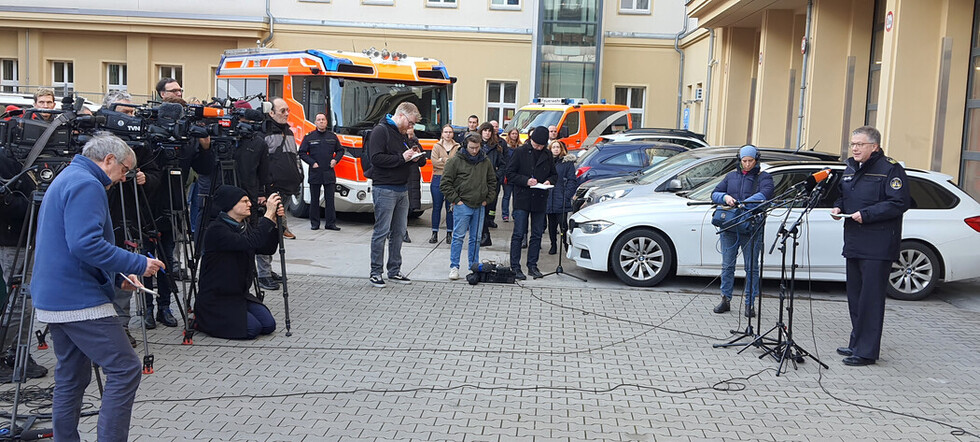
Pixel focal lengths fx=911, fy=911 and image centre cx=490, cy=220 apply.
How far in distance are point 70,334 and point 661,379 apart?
4229mm

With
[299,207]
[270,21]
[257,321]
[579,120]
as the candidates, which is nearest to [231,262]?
[257,321]

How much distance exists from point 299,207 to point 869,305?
11.0m

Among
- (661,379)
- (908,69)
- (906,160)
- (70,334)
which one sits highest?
(908,69)

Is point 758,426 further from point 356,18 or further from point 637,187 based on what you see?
point 356,18

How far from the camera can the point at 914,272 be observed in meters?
10.4

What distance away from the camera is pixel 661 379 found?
22.9 ft

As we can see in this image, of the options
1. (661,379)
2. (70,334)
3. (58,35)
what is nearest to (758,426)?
(661,379)

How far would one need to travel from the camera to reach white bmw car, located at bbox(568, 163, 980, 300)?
10336 millimetres

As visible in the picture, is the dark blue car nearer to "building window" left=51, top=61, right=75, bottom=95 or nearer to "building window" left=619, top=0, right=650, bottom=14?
"building window" left=619, top=0, right=650, bottom=14

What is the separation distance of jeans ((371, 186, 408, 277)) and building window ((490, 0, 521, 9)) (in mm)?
20560

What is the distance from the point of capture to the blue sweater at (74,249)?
451 cm

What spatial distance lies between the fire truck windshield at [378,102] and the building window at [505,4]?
47.4 feet

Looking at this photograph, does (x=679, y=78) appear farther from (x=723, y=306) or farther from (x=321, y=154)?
(x=723, y=306)

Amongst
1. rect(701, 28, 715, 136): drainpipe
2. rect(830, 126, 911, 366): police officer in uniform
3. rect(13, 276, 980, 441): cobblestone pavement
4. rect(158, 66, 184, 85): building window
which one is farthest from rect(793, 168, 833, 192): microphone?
rect(158, 66, 184, 85): building window
